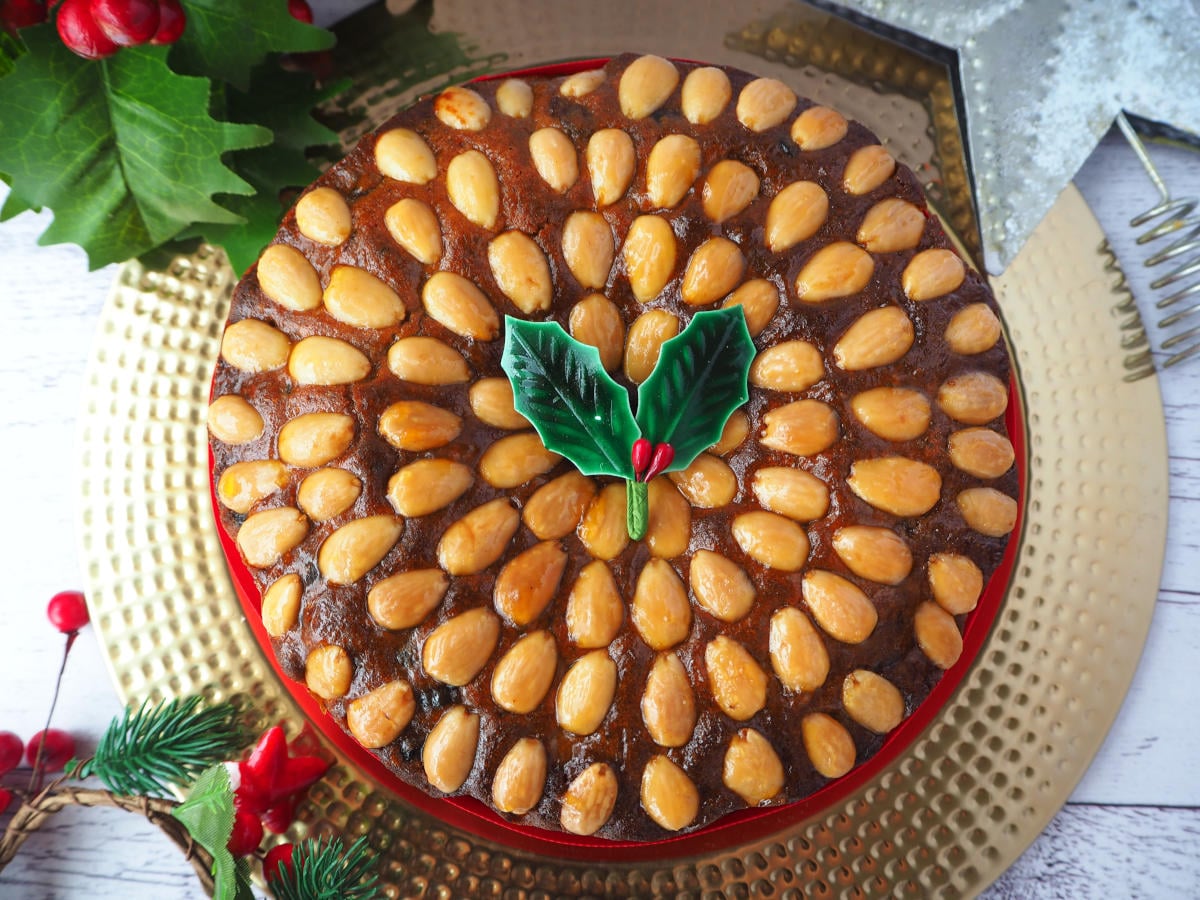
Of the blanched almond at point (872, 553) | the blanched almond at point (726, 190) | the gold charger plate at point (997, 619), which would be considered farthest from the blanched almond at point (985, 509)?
the blanched almond at point (726, 190)

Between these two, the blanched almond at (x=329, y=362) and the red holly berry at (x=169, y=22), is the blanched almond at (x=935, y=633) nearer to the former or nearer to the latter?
the blanched almond at (x=329, y=362)

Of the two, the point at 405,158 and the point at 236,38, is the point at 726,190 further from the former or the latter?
the point at 236,38

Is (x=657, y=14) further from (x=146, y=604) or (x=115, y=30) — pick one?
(x=146, y=604)

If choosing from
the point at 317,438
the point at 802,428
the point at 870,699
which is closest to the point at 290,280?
the point at 317,438

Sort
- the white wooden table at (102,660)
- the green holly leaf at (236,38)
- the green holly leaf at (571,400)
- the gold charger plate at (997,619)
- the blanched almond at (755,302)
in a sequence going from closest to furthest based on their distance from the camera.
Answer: the green holly leaf at (571,400)
the blanched almond at (755,302)
the green holly leaf at (236,38)
the gold charger plate at (997,619)
the white wooden table at (102,660)

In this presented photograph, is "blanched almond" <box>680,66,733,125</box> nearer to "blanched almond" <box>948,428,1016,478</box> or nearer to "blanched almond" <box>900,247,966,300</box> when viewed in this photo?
"blanched almond" <box>900,247,966,300</box>

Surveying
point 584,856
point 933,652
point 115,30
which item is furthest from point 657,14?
point 584,856
